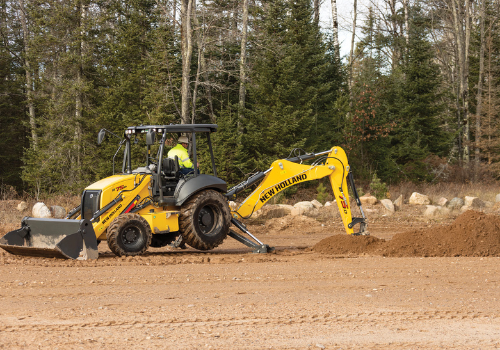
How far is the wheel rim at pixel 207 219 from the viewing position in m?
10.5

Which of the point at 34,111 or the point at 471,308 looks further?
the point at 34,111

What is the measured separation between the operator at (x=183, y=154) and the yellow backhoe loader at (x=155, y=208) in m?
0.12

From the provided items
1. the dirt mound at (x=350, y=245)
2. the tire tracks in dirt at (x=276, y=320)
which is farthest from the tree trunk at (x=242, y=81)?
the tire tracks in dirt at (x=276, y=320)

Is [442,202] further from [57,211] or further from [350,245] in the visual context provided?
[57,211]

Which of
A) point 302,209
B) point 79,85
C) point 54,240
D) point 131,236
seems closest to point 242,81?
point 79,85

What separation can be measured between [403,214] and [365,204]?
1452 millimetres

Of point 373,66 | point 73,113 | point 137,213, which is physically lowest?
point 137,213


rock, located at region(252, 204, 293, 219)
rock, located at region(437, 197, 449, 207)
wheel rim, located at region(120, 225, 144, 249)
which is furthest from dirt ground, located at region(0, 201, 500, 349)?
rock, located at region(437, 197, 449, 207)

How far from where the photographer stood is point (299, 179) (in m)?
11.5

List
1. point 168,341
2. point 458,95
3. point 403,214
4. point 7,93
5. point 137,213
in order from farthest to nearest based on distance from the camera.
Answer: point 458,95, point 7,93, point 403,214, point 137,213, point 168,341

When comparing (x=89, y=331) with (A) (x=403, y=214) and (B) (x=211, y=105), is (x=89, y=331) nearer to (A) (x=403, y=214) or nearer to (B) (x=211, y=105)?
(A) (x=403, y=214)

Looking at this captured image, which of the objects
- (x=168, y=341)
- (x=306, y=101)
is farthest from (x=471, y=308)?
(x=306, y=101)

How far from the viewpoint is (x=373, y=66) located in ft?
111

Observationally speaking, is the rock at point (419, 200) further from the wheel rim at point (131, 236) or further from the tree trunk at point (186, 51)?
the wheel rim at point (131, 236)
